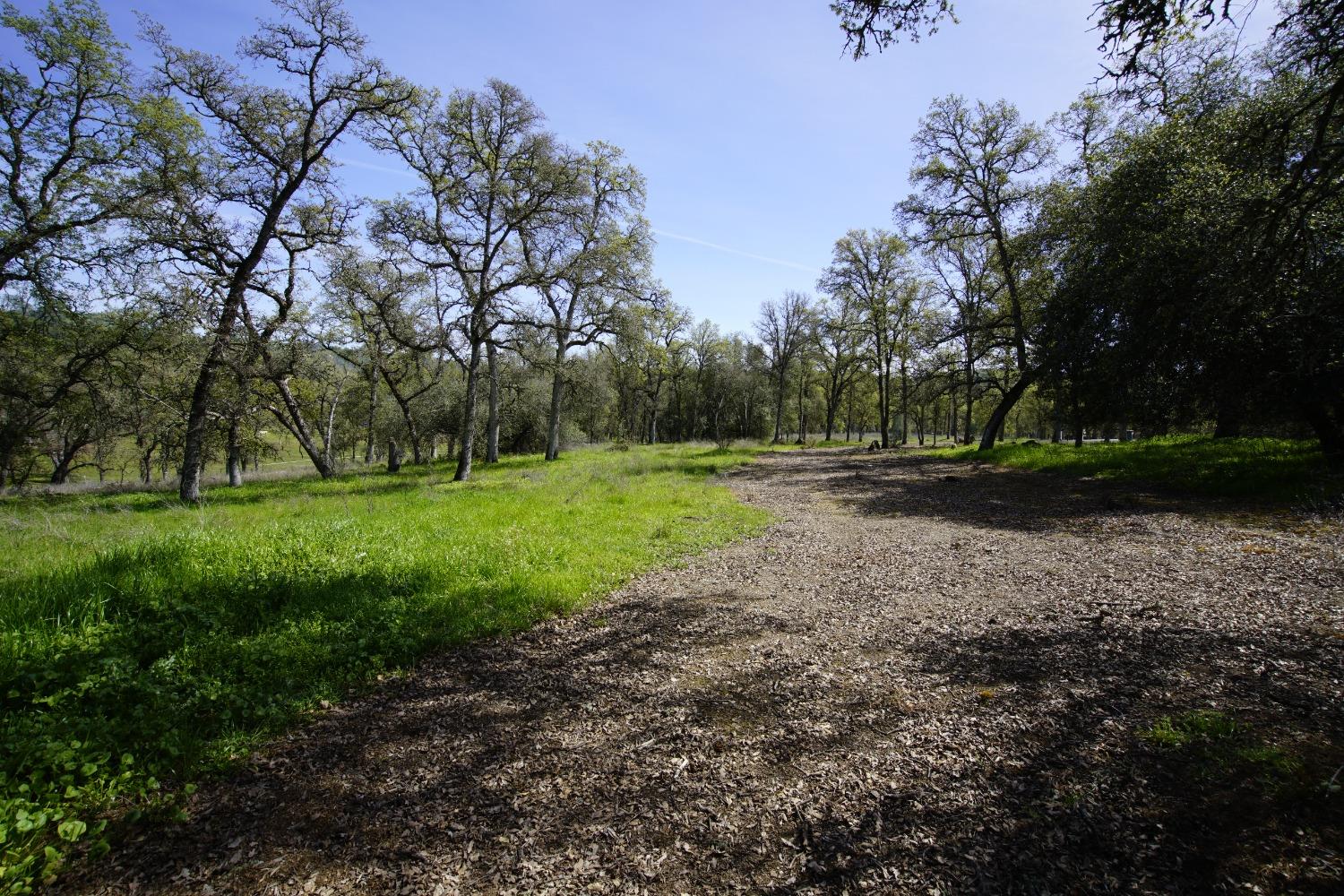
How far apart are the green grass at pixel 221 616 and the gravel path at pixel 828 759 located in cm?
43

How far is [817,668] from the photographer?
4777mm

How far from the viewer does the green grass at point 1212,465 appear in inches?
419

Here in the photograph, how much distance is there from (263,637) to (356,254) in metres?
18.7

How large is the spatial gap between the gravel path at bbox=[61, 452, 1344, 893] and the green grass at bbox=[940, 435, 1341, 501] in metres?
6.04

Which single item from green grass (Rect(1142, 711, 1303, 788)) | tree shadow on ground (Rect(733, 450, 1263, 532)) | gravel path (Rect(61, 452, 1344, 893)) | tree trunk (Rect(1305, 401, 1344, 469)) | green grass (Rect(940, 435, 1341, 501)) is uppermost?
tree trunk (Rect(1305, 401, 1344, 469))

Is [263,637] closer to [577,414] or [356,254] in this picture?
[356,254]

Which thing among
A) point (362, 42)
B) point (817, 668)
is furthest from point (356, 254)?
point (817, 668)

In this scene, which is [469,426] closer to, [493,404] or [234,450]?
[493,404]

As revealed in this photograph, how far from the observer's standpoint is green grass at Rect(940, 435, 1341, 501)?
10655mm

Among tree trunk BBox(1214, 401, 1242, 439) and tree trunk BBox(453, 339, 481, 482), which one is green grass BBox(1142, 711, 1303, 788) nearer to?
tree trunk BBox(1214, 401, 1242, 439)

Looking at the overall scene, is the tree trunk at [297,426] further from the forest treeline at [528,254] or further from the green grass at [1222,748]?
the green grass at [1222,748]

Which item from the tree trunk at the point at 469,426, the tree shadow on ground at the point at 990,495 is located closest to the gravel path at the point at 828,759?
the tree shadow on ground at the point at 990,495

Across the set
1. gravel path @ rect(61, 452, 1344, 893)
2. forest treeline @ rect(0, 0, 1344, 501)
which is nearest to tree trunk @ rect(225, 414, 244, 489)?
forest treeline @ rect(0, 0, 1344, 501)

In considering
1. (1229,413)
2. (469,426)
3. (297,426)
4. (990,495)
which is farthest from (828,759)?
(297,426)
